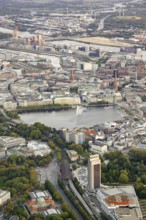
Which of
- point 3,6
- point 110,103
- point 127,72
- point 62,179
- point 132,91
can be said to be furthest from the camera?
point 3,6

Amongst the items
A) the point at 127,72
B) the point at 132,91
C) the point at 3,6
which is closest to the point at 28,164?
the point at 132,91

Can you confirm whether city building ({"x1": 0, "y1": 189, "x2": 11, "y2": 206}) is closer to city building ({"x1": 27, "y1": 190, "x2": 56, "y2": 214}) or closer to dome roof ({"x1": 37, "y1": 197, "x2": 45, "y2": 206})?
city building ({"x1": 27, "y1": 190, "x2": 56, "y2": 214})

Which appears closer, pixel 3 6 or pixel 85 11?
pixel 85 11

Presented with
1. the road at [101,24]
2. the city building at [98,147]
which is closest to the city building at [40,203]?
the city building at [98,147]

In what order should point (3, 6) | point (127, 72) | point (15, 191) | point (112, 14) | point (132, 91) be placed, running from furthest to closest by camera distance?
point (3, 6) < point (112, 14) < point (127, 72) < point (132, 91) < point (15, 191)

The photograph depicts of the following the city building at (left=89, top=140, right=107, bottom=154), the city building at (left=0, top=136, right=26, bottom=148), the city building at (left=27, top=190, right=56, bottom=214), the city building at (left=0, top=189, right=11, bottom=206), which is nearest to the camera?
the city building at (left=27, top=190, right=56, bottom=214)

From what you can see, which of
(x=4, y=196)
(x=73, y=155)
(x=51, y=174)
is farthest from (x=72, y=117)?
(x=4, y=196)

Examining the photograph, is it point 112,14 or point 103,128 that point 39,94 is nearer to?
point 103,128

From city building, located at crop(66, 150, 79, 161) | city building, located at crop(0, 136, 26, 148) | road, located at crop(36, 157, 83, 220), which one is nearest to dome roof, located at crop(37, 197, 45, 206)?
road, located at crop(36, 157, 83, 220)
